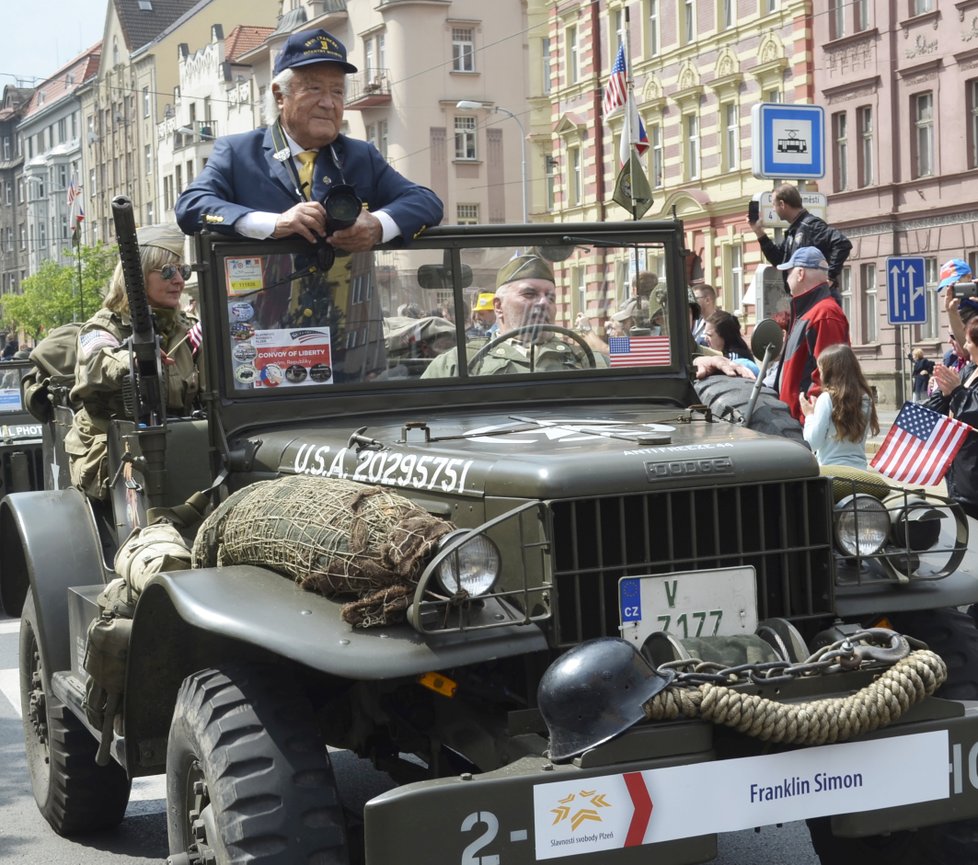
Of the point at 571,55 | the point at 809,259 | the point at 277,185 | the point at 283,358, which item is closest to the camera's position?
the point at 283,358

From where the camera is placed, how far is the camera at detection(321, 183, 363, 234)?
493 centimetres

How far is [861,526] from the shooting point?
13.5ft

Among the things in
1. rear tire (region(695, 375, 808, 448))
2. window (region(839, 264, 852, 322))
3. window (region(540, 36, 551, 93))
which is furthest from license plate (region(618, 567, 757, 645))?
window (region(540, 36, 551, 93))

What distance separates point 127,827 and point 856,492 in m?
2.92

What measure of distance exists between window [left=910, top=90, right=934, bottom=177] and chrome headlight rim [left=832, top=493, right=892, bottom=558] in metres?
29.9

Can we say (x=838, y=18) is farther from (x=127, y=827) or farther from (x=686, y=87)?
(x=127, y=827)

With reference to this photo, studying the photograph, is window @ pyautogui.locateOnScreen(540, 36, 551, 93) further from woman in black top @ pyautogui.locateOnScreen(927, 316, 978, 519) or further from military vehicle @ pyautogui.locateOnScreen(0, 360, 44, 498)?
woman in black top @ pyautogui.locateOnScreen(927, 316, 978, 519)

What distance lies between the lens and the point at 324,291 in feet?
16.5

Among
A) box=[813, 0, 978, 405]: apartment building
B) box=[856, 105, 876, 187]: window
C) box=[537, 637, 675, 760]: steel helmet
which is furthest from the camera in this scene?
box=[856, 105, 876, 187]: window

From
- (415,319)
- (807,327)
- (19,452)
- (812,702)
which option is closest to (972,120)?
(19,452)

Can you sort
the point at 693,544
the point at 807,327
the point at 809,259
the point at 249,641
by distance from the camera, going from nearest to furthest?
the point at 249,641, the point at 693,544, the point at 807,327, the point at 809,259

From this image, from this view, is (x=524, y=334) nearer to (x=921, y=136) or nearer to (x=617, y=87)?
(x=617, y=87)

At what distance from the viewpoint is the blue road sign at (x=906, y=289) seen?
18891mm

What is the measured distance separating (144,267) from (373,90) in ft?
161
